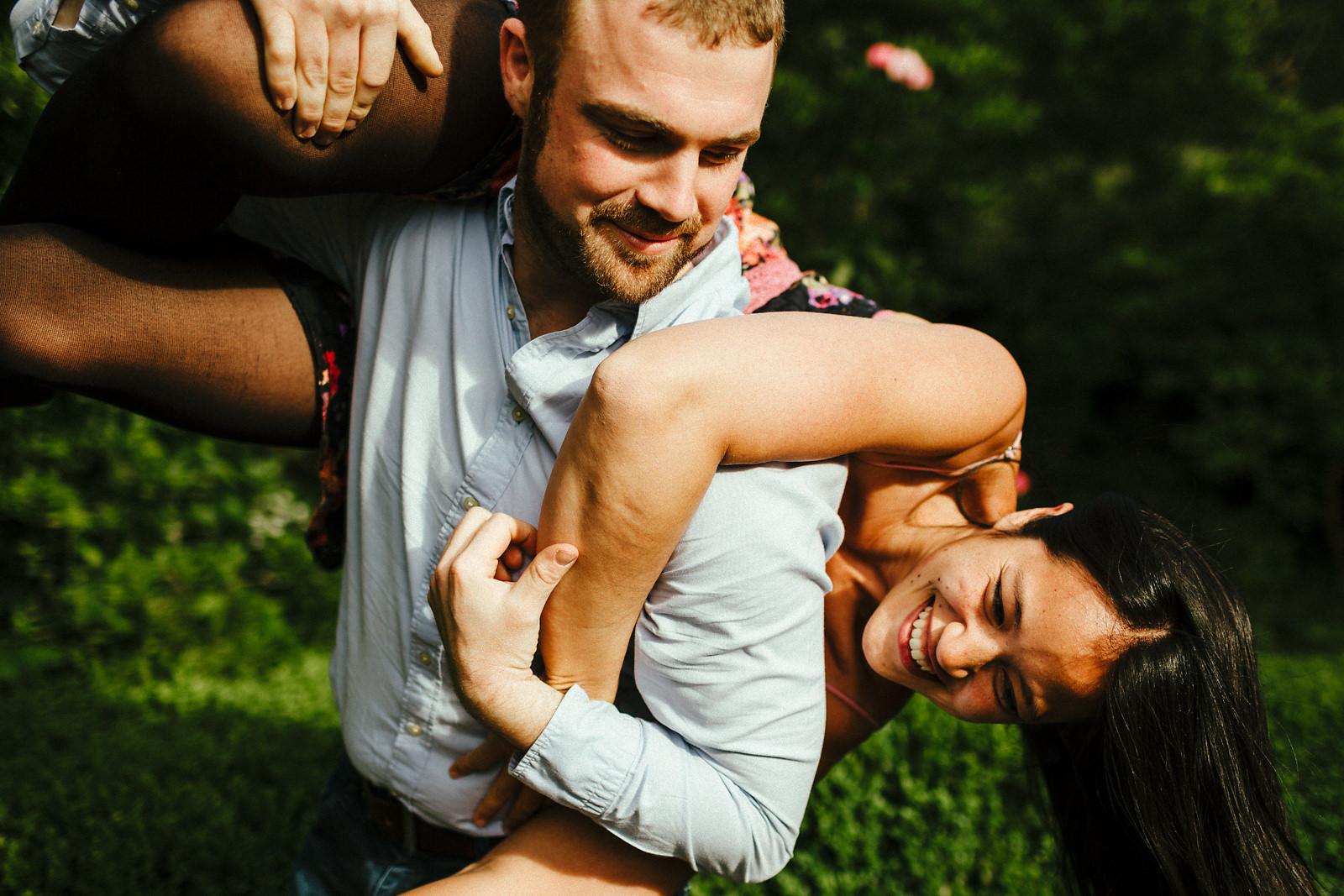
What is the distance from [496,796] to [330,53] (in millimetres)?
1234

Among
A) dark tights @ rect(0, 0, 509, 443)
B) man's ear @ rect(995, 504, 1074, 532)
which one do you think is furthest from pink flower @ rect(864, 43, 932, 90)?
dark tights @ rect(0, 0, 509, 443)

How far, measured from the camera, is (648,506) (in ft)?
4.31

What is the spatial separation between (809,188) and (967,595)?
4.28 metres

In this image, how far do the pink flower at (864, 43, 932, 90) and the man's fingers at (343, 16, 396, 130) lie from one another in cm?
426

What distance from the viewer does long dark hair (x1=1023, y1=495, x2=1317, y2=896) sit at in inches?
68.3

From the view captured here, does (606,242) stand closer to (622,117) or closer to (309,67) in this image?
(622,117)

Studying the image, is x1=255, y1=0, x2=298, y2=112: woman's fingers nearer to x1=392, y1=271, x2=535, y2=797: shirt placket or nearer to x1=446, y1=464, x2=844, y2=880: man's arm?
x1=392, y1=271, x2=535, y2=797: shirt placket

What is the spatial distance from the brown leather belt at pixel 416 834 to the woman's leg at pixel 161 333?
2.49 feet

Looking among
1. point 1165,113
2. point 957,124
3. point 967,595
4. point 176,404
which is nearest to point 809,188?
point 957,124

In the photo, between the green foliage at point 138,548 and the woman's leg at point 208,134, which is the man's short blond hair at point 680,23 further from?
the green foliage at point 138,548

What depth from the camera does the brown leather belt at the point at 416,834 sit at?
1.79 meters

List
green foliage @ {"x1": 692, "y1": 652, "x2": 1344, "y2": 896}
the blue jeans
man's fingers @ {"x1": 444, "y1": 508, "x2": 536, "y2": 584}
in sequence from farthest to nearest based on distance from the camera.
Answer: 1. green foliage @ {"x1": 692, "y1": 652, "x2": 1344, "y2": 896}
2. the blue jeans
3. man's fingers @ {"x1": 444, "y1": 508, "x2": 536, "y2": 584}

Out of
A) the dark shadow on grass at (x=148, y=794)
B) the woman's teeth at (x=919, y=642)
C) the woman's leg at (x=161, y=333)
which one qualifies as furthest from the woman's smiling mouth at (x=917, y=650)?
the dark shadow on grass at (x=148, y=794)

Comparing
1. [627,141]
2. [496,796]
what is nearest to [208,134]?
[627,141]
